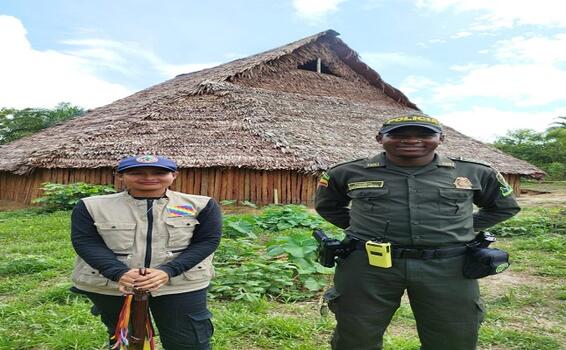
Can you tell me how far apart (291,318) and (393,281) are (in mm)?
1547

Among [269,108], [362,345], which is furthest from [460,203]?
[269,108]

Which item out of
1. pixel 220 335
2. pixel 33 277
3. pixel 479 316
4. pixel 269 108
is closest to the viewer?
pixel 479 316

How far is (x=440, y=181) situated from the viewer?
7.18ft

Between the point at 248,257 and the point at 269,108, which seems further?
the point at 269,108

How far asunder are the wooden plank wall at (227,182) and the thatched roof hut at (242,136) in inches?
1.1

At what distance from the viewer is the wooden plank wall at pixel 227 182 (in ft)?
38.2

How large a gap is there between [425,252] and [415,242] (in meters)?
0.07

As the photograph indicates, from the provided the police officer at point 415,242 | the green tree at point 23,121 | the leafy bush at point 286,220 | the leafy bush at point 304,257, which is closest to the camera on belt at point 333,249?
the police officer at point 415,242

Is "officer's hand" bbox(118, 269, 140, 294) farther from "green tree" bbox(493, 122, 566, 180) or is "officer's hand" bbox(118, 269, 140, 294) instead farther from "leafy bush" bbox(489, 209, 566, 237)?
"green tree" bbox(493, 122, 566, 180)

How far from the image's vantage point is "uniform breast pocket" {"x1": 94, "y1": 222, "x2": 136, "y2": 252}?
204 centimetres

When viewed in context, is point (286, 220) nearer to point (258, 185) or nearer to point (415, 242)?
point (258, 185)

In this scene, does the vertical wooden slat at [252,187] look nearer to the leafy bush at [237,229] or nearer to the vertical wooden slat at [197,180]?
the vertical wooden slat at [197,180]

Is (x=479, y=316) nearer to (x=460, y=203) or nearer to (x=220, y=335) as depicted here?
(x=460, y=203)

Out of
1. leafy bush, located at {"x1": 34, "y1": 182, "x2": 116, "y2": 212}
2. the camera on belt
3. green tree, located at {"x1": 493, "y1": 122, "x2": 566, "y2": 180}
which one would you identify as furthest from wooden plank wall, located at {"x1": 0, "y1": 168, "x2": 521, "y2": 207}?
green tree, located at {"x1": 493, "y1": 122, "x2": 566, "y2": 180}
